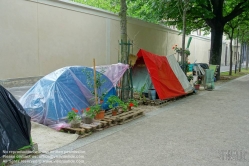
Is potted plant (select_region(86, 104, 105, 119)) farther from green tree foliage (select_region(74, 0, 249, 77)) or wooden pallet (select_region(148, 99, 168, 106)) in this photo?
green tree foliage (select_region(74, 0, 249, 77))

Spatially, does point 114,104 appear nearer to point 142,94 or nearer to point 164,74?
point 142,94

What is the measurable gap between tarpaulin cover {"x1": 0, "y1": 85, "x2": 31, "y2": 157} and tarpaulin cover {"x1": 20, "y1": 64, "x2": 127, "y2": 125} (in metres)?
1.56

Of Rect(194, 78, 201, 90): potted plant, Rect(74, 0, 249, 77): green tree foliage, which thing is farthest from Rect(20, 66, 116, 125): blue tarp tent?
Rect(74, 0, 249, 77): green tree foliage

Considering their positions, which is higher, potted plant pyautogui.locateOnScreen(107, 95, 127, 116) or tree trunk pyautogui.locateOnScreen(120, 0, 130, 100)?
tree trunk pyautogui.locateOnScreen(120, 0, 130, 100)

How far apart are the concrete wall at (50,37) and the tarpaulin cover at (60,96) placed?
4140mm

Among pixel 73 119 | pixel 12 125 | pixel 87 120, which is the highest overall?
pixel 12 125

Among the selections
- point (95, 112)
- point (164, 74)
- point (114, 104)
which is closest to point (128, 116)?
point (114, 104)

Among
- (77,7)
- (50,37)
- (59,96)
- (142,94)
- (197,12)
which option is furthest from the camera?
(197,12)

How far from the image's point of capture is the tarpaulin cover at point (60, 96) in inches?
235

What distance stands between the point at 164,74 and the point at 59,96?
190 inches

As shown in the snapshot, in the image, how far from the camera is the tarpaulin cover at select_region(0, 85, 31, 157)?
394 cm

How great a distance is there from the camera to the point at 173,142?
16.8ft

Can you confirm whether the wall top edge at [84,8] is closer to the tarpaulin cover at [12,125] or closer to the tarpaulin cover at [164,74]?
the tarpaulin cover at [164,74]

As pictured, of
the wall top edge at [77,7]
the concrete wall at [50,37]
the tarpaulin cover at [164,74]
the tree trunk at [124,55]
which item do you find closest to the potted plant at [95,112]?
the tree trunk at [124,55]
